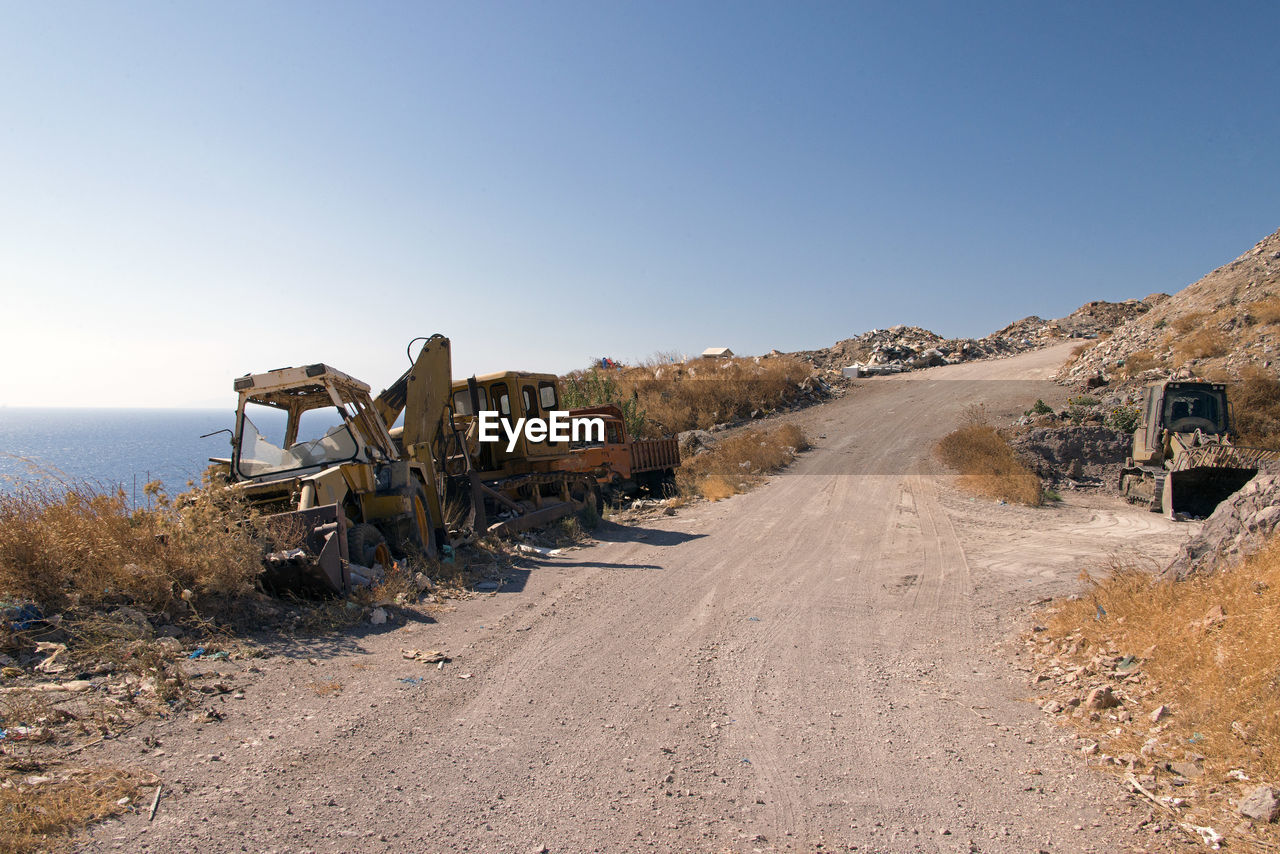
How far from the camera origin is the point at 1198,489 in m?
12.7

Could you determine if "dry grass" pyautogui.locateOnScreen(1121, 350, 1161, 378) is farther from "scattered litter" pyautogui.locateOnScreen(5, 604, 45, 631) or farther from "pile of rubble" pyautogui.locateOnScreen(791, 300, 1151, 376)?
"scattered litter" pyautogui.locateOnScreen(5, 604, 45, 631)

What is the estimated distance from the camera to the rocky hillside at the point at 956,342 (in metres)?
40.4

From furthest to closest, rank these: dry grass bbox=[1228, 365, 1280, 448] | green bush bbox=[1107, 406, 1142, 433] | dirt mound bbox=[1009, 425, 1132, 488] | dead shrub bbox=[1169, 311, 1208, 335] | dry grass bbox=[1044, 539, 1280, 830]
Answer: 1. dead shrub bbox=[1169, 311, 1208, 335]
2. green bush bbox=[1107, 406, 1142, 433]
3. dry grass bbox=[1228, 365, 1280, 448]
4. dirt mound bbox=[1009, 425, 1132, 488]
5. dry grass bbox=[1044, 539, 1280, 830]

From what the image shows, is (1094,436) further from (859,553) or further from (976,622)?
(976,622)

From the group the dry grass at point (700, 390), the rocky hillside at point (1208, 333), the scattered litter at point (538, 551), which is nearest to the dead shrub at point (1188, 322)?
the rocky hillside at point (1208, 333)

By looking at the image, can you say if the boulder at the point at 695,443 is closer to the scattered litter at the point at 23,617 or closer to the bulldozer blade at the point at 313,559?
the bulldozer blade at the point at 313,559

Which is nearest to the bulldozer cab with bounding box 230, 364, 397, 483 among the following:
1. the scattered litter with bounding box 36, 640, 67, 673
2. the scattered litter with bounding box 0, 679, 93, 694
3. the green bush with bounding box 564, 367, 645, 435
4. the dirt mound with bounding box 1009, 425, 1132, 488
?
the scattered litter with bounding box 36, 640, 67, 673

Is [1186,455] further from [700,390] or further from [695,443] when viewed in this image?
[700,390]

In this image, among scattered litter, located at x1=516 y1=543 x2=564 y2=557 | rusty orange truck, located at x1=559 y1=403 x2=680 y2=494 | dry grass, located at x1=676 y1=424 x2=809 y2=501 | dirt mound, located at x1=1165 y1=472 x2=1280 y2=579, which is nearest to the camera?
dirt mound, located at x1=1165 y1=472 x2=1280 y2=579

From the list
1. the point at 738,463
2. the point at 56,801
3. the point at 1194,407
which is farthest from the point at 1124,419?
the point at 56,801

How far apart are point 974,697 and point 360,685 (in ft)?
14.4

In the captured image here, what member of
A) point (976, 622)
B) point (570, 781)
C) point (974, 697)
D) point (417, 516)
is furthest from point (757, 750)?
point (417, 516)

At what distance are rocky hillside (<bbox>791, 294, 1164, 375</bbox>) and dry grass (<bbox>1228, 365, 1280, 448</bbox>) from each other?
19.3 m

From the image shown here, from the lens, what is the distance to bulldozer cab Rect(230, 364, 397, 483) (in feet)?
26.4
